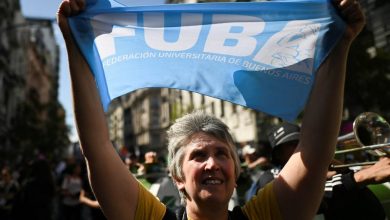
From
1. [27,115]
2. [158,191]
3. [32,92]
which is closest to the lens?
[158,191]

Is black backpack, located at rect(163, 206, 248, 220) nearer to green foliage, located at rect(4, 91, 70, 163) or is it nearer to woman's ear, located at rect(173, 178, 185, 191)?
woman's ear, located at rect(173, 178, 185, 191)

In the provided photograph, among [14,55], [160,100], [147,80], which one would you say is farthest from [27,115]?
[147,80]

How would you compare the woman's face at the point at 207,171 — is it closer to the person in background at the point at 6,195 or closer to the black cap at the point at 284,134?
the black cap at the point at 284,134

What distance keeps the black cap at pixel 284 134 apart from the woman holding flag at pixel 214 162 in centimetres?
148

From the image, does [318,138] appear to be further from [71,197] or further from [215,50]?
[71,197]

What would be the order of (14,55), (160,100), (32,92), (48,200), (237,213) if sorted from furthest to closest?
(160,100) < (32,92) < (14,55) < (48,200) < (237,213)

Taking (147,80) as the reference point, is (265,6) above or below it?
above

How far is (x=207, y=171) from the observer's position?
197 centimetres

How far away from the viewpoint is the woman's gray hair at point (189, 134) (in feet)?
7.04

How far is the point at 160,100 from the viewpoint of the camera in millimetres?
75125

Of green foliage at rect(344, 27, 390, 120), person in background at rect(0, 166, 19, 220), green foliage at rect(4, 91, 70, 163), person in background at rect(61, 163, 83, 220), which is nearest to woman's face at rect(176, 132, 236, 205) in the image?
person in background at rect(61, 163, 83, 220)

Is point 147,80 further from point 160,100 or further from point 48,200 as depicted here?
point 160,100

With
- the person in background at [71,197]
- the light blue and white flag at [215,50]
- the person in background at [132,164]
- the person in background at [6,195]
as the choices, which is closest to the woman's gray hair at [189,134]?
the light blue and white flag at [215,50]

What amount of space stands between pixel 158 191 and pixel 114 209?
3284mm
